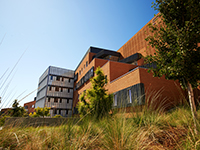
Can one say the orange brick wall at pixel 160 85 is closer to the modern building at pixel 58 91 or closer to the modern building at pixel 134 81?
the modern building at pixel 134 81

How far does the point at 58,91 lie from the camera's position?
36.4 meters

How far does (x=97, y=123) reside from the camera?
393 centimetres

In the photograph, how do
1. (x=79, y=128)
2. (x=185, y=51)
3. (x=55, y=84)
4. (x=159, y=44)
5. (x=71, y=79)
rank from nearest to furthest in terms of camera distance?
(x=79, y=128) → (x=185, y=51) → (x=159, y=44) → (x=55, y=84) → (x=71, y=79)

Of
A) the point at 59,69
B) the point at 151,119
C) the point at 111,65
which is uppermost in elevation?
the point at 59,69

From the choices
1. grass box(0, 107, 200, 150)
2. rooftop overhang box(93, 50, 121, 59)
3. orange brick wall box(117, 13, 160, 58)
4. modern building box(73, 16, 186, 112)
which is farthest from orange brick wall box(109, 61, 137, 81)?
grass box(0, 107, 200, 150)

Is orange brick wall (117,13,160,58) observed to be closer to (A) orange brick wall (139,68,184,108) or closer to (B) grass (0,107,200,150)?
(A) orange brick wall (139,68,184,108)

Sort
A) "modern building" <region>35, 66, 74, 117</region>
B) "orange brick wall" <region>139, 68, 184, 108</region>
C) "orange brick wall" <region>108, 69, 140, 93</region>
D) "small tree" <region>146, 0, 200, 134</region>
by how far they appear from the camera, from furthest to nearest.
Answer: "modern building" <region>35, 66, 74, 117</region>, "orange brick wall" <region>108, 69, 140, 93</region>, "orange brick wall" <region>139, 68, 184, 108</region>, "small tree" <region>146, 0, 200, 134</region>

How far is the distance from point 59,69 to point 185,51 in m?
37.3

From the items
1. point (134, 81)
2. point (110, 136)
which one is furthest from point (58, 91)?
point (110, 136)

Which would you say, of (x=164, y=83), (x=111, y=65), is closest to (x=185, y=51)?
(x=164, y=83)

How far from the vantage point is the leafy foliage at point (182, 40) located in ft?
13.7

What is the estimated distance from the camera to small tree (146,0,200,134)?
13.7ft

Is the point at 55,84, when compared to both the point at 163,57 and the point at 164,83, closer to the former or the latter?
the point at 164,83

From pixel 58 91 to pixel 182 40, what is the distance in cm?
3542
